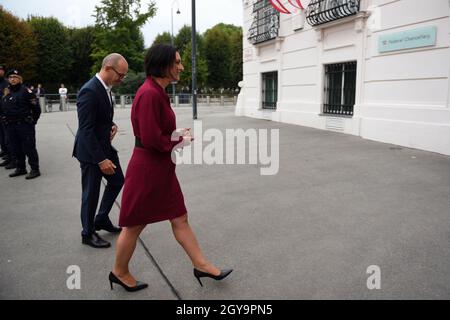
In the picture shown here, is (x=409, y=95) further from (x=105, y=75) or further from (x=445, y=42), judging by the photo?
(x=105, y=75)

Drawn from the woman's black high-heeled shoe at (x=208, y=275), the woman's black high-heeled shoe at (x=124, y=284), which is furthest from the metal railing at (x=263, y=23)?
the woman's black high-heeled shoe at (x=124, y=284)

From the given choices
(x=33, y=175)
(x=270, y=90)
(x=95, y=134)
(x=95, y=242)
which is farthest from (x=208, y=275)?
(x=270, y=90)

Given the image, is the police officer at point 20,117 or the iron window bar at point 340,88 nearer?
the police officer at point 20,117

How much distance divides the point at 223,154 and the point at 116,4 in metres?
41.2

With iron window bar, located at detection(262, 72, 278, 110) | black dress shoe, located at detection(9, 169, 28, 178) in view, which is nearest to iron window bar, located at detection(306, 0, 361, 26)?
iron window bar, located at detection(262, 72, 278, 110)

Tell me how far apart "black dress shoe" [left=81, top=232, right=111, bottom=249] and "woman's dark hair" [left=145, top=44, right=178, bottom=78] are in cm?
189

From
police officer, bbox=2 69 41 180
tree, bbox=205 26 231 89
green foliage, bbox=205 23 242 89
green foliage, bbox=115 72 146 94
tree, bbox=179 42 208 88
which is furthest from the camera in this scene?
tree, bbox=205 26 231 89

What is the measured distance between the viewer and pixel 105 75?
3621mm

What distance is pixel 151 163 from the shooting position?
8.93ft

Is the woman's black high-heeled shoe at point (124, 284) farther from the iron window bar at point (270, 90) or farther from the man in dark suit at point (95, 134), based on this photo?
the iron window bar at point (270, 90)

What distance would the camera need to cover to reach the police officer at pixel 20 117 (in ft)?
21.5

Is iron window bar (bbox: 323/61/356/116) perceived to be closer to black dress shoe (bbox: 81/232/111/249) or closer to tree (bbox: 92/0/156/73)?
black dress shoe (bbox: 81/232/111/249)

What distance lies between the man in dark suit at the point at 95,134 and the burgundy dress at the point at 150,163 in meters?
0.92

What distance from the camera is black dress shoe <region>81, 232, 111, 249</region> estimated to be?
12.3 feet
